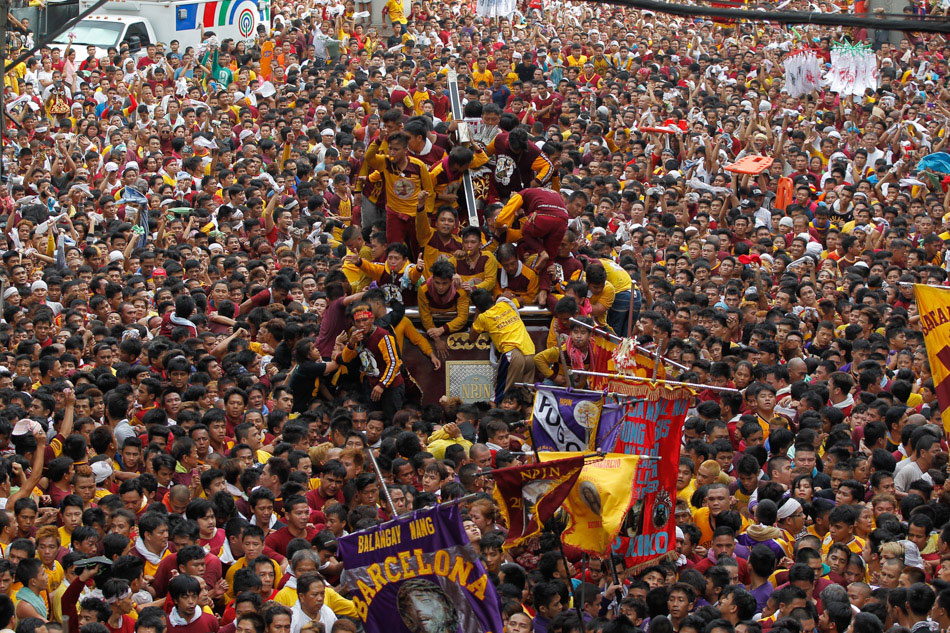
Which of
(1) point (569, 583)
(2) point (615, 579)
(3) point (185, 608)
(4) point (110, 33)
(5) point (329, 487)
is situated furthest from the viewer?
(4) point (110, 33)

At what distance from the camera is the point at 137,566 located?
28.8ft

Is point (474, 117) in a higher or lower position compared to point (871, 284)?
higher

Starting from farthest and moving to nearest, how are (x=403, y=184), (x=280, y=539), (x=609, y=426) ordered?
(x=403, y=184), (x=609, y=426), (x=280, y=539)

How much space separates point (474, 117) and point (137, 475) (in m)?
6.20

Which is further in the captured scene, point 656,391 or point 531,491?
point 656,391

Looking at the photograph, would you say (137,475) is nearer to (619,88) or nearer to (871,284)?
(871,284)

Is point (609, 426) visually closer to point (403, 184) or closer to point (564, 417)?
point (564, 417)

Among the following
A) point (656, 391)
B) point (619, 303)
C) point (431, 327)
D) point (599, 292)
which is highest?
point (656, 391)

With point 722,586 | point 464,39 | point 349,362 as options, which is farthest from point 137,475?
point 464,39

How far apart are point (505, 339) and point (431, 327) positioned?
750mm

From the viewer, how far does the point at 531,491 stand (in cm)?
900

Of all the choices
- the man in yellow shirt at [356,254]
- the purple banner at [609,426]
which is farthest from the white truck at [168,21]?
the purple banner at [609,426]

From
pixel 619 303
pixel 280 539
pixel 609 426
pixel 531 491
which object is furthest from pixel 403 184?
pixel 531 491

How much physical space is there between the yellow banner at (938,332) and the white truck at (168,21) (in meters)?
19.0
